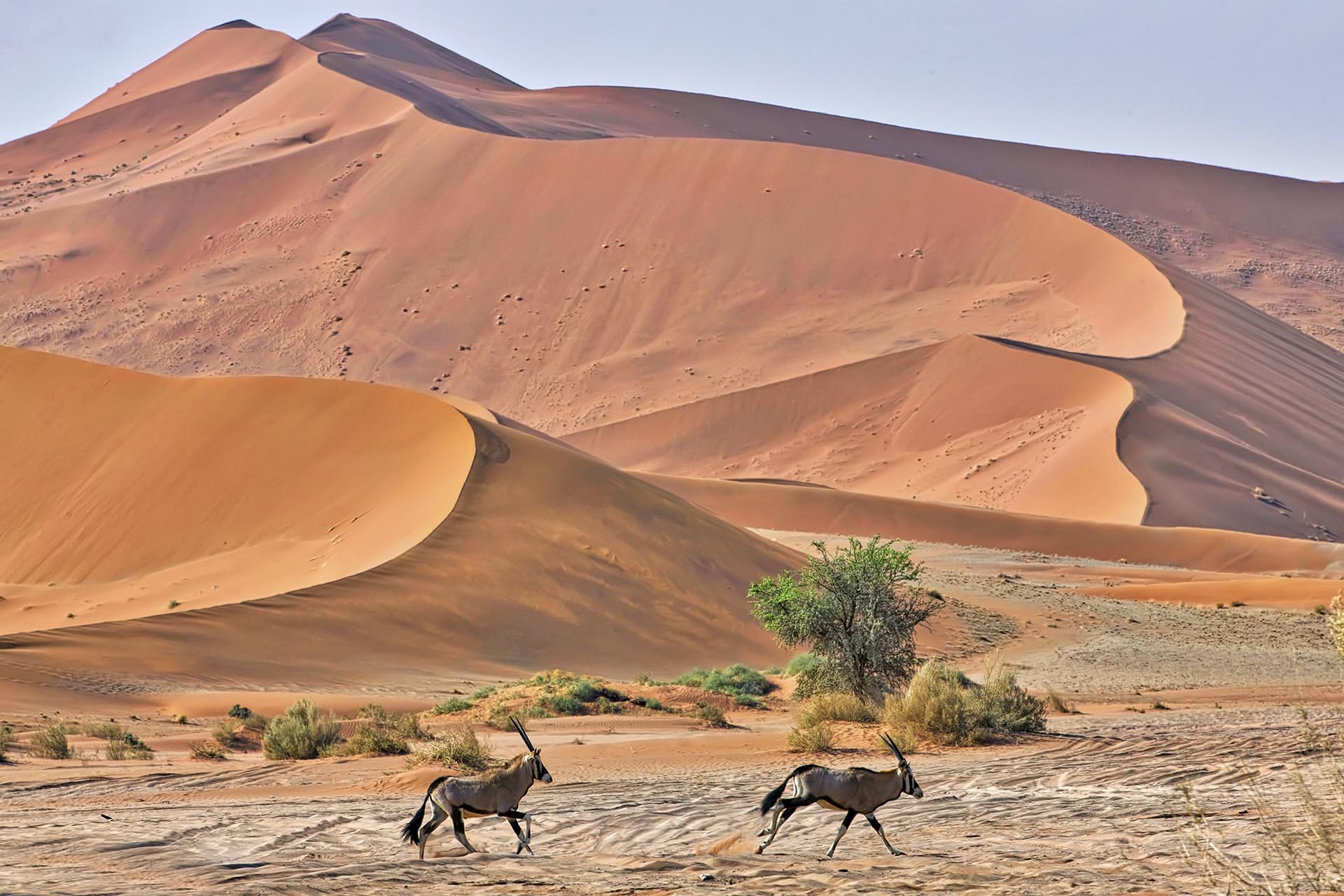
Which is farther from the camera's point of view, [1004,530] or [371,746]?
[1004,530]

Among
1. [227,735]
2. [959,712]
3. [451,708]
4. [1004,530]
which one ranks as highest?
[959,712]

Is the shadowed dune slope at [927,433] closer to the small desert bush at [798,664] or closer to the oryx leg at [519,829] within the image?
the small desert bush at [798,664]

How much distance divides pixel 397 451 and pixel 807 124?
11007 cm

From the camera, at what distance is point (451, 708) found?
17.8 m

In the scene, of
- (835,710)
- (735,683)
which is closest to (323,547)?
(735,683)

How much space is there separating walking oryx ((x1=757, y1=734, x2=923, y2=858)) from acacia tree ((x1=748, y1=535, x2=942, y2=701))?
32.3ft

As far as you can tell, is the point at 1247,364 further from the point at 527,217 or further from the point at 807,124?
the point at 807,124

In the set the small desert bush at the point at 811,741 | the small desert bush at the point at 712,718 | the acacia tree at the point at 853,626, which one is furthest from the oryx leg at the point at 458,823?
the acacia tree at the point at 853,626

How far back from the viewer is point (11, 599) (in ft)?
93.9

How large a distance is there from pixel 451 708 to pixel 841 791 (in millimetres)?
10743

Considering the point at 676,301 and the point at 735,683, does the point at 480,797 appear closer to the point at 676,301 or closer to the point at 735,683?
the point at 735,683

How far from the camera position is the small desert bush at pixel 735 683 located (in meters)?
20.5

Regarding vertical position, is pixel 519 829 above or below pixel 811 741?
above

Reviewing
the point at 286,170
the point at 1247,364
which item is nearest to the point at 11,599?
the point at 1247,364
